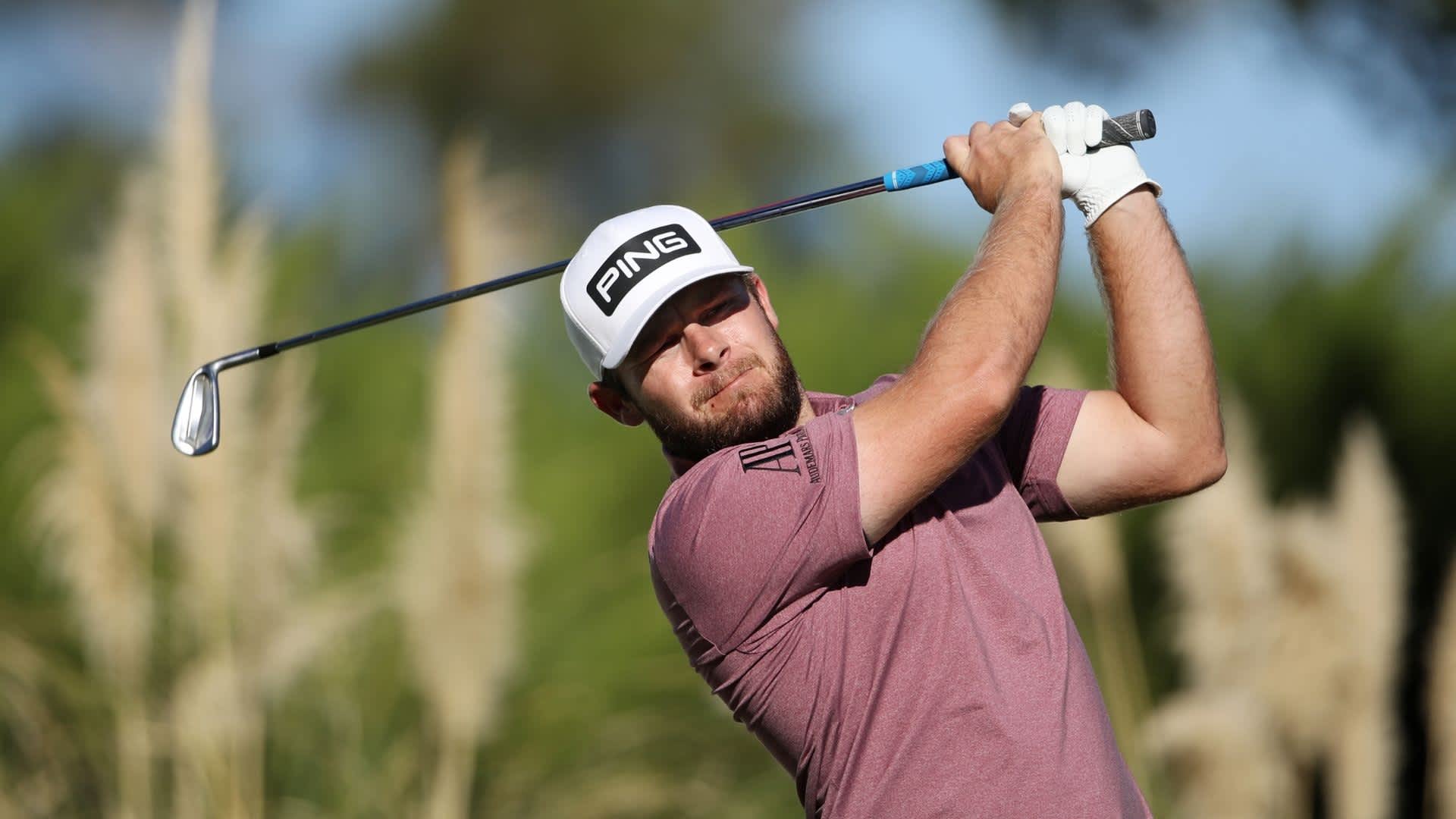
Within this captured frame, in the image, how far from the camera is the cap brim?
2.15 m

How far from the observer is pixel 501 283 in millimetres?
2402

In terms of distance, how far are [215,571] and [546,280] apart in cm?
230

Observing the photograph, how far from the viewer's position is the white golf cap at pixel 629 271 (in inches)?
85.4

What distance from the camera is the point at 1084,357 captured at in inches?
231

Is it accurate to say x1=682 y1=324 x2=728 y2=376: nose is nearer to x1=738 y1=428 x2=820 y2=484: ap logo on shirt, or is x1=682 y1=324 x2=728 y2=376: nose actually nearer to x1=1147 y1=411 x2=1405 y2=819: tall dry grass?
x1=738 y1=428 x2=820 y2=484: ap logo on shirt

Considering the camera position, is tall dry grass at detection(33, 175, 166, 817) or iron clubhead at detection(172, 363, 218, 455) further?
tall dry grass at detection(33, 175, 166, 817)

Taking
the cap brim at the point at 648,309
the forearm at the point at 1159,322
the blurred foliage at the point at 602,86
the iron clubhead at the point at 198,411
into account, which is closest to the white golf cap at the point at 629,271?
the cap brim at the point at 648,309

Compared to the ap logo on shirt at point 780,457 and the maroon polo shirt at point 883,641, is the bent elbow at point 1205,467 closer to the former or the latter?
the maroon polo shirt at point 883,641

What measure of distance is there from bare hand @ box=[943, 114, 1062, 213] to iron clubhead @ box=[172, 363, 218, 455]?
138cm

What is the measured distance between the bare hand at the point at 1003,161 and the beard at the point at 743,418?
1.17 feet

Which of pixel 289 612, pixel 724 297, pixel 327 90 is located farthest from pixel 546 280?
pixel 327 90

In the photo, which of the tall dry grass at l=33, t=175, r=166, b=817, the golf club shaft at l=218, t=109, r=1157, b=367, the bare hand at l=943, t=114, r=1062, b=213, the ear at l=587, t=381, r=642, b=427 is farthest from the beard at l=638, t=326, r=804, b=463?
the tall dry grass at l=33, t=175, r=166, b=817

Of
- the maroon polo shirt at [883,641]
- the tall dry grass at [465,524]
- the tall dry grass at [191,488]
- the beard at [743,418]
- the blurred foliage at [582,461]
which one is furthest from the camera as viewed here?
the blurred foliage at [582,461]

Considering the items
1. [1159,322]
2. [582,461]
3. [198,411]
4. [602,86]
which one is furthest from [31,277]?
[602,86]
